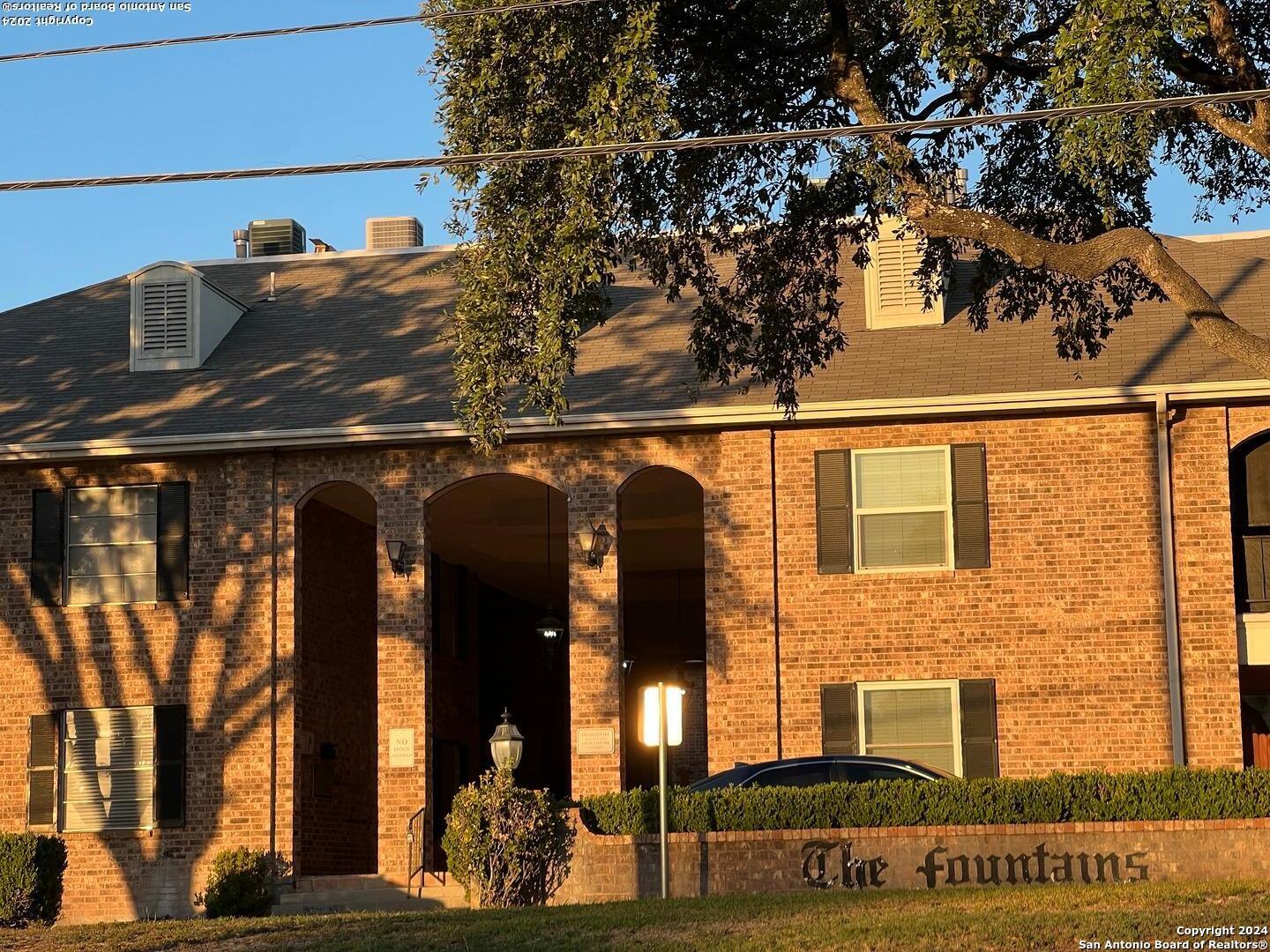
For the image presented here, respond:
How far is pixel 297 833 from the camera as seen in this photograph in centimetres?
2309

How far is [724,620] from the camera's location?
74.5ft

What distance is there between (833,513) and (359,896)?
7.34 m

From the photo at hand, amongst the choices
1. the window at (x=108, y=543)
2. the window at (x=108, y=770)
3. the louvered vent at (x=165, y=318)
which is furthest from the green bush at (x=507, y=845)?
the louvered vent at (x=165, y=318)

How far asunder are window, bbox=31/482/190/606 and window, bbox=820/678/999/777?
28.4 feet

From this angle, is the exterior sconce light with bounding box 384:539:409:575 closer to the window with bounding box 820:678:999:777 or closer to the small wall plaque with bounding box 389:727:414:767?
the small wall plaque with bounding box 389:727:414:767

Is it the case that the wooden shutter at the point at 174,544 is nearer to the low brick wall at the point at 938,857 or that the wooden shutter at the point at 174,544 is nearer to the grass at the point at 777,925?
the grass at the point at 777,925

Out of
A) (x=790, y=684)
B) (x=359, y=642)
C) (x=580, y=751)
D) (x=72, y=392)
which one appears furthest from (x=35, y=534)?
(x=790, y=684)

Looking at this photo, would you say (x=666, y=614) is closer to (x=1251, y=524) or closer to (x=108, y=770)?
(x=108, y=770)

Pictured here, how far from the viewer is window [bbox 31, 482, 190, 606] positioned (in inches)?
941

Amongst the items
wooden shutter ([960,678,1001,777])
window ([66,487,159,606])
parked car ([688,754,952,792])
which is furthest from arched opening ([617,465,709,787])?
parked car ([688,754,952,792])

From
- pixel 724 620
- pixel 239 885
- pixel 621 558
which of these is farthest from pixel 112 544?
pixel 724 620

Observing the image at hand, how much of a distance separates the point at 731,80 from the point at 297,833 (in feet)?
36.6

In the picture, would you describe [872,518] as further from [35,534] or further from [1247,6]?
[35,534]

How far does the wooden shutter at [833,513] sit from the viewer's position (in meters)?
A: 22.6
